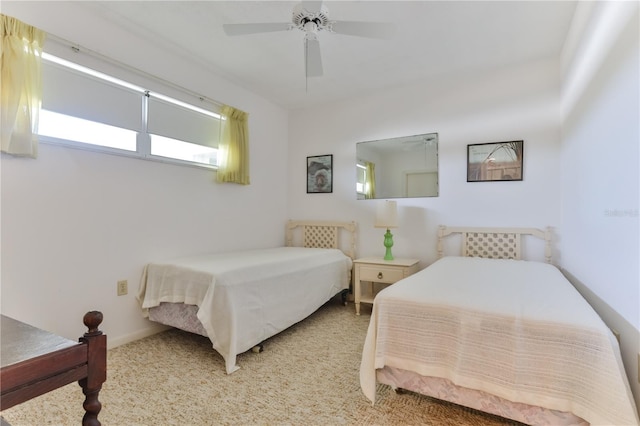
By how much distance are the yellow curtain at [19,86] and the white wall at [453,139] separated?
2811 mm

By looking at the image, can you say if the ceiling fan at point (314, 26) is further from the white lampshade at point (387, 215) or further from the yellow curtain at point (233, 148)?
the white lampshade at point (387, 215)

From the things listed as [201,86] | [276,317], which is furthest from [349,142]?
[276,317]

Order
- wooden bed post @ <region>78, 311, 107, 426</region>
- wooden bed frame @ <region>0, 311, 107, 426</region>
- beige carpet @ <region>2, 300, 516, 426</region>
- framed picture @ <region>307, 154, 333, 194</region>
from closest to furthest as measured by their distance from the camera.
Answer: wooden bed frame @ <region>0, 311, 107, 426</region> < wooden bed post @ <region>78, 311, 107, 426</region> < beige carpet @ <region>2, 300, 516, 426</region> < framed picture @ <region>307, 154, 333, 194</region>

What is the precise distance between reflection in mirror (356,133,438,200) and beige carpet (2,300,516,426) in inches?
74.1

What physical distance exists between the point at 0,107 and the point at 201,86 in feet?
5.21

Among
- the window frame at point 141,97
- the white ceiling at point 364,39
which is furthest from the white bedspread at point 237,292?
the white ceiling at point 364,39

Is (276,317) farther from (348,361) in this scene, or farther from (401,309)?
(401,309)

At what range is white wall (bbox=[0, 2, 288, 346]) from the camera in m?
1.92

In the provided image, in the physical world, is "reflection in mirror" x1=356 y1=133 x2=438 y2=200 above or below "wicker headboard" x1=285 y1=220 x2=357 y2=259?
above

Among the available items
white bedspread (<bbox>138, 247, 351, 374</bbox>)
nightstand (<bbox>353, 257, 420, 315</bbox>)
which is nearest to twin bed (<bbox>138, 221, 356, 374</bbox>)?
white bedspread (<bbox>138, 247, 351, 374</bbox>)

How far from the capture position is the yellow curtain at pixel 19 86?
1.80m

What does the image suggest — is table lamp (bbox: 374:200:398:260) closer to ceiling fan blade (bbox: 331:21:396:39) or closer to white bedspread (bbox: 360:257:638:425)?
white bedspread (bbox: 360:257:638:425)

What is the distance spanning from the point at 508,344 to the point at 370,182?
2.64 meters

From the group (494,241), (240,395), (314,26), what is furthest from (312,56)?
(494,241)
